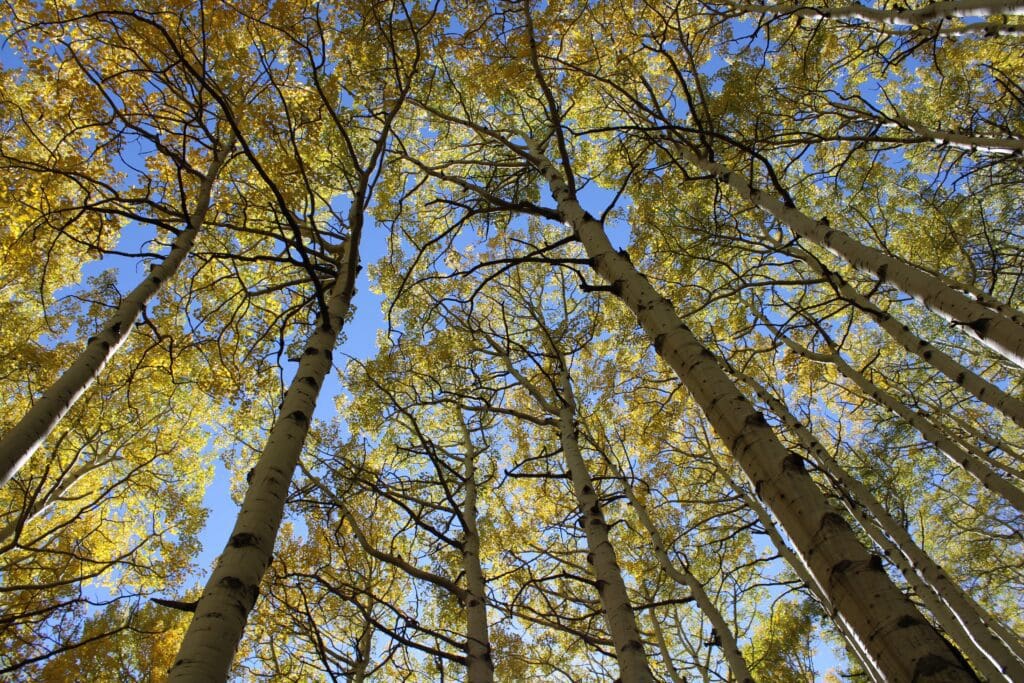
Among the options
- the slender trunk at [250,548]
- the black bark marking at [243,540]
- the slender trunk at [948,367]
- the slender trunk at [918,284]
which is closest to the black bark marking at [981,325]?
the slender trunk at [918,284]

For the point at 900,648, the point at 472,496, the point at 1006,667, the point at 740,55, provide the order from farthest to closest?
the point at 740,55
the point at 472,496
the point at 1006,667
the point at 900,648

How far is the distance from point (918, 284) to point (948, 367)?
183 centimetres

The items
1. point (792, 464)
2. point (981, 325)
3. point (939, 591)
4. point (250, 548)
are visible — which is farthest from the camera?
point (939, 591)

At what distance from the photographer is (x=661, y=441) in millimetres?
7578

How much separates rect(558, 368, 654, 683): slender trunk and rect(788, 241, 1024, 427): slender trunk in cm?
258

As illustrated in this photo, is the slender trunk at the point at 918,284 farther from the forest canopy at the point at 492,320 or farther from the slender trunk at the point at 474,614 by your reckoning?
the slender trunk at the point at 474,614

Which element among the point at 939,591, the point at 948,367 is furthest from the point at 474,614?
the point at 948,367

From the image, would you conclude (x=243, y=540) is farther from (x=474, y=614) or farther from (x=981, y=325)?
(x=981, y=325)

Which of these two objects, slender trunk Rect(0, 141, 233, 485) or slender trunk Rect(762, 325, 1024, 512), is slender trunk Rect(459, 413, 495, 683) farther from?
slender trunk Rect(762, 325, 1024, 512)

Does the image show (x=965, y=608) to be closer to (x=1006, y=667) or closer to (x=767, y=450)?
(x=1006, y=667)

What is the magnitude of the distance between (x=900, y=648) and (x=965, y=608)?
4630mm

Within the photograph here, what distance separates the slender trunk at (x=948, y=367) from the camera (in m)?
4.33

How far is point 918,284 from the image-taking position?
3.88 m

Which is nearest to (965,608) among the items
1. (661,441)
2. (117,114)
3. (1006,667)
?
(1006,667)
